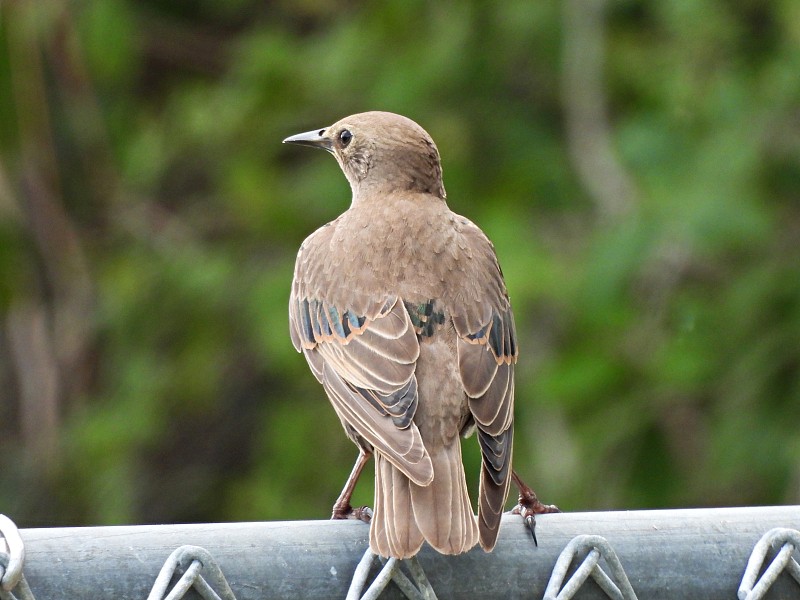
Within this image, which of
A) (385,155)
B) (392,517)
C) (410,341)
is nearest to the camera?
(392,517)

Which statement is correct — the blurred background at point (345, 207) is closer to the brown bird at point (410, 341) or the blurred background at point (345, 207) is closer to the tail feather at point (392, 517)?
the brown bird at point (410, 341)

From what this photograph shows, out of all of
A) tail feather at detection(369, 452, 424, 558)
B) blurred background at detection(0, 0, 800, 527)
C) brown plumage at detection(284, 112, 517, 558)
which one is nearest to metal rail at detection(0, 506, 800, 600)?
tail feather at detection(369, 452, 424, 558)

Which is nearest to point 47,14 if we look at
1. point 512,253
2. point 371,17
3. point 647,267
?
point 371,17

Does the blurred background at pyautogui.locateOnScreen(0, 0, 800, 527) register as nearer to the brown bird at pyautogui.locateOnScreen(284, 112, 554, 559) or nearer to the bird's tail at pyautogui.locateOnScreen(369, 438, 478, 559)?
the brown bird at pyautogui.locateOnScreen(284, 112, 554, 559)

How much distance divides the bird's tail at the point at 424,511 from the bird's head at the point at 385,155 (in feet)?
5.68

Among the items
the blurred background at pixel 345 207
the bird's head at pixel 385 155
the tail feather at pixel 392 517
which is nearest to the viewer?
the tail feather at pixel 392 517

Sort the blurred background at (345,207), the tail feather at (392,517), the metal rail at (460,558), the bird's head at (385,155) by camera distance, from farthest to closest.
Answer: the blurred background at (345,207) < the bird's head at (385,155) < the tail feather at (392,517) < the metal rail at (460,558)

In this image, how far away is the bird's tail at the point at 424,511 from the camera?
9.14ft

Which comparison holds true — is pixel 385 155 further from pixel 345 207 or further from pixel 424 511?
pixel 345 207

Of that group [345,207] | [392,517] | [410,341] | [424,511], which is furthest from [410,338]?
[345,207]

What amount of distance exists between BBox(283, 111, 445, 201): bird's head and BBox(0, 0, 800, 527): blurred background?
4.42 feet

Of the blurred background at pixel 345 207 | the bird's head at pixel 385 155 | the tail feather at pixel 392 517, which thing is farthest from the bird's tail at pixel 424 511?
the blurred background at pixel 345 207

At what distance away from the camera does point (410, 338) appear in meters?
4.02

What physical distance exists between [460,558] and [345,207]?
16.6ft
